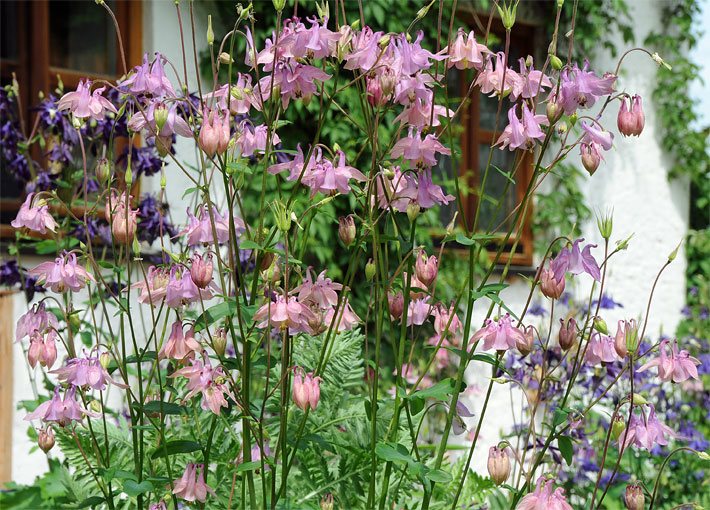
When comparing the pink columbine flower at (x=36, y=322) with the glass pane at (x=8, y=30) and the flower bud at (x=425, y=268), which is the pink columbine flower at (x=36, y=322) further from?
the glass pane at (x=8, y=30)

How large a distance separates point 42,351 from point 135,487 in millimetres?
324

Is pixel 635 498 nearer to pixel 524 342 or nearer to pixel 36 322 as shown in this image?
pixel 524 342

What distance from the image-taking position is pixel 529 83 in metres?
1.90

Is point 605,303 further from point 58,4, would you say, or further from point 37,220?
point 58,4

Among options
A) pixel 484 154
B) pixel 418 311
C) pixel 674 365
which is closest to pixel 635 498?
pixel 674 365

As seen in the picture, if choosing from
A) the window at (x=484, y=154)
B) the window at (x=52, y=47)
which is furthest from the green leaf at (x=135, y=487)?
the window at (x=484, y=154)

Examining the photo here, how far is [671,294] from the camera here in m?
7.58

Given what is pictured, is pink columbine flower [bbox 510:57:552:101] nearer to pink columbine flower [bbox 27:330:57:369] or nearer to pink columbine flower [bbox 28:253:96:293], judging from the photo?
pink columbine flower [bbox 28:253:96:293]

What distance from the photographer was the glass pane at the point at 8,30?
176 inches

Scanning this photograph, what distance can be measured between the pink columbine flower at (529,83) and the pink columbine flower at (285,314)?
1.95ft

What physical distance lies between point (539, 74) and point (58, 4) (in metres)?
3.39

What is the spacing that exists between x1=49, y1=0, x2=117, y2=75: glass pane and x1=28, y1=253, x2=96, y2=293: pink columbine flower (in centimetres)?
301

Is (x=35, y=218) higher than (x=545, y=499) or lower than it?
higher

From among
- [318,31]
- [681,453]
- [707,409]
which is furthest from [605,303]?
[318,31]
